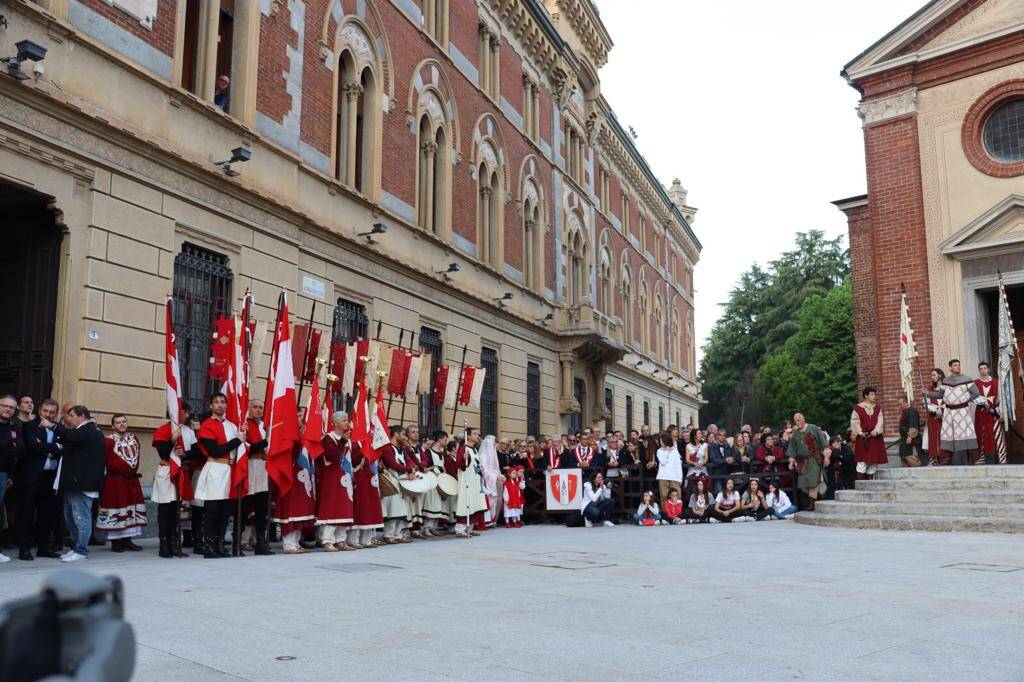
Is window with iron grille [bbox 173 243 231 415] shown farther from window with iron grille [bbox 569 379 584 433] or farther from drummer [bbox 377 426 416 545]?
window with iron grille [bbox 569 379 584 433]

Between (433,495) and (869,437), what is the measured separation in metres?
9.70

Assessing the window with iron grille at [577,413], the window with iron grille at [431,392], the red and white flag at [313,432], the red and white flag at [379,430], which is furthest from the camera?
the window with iron grille at [577,413]

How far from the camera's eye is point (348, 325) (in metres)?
19.0

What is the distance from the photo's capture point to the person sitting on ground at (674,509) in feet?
60.8

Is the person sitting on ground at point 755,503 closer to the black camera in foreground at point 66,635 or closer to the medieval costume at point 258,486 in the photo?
the medieval costume at point 258,486

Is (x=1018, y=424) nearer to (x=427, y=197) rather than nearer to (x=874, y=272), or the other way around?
(x=874, y=272)

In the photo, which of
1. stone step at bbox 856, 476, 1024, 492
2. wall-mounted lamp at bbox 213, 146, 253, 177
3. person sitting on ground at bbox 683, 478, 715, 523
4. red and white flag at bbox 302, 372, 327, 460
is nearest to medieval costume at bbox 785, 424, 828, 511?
stone step at bbox 856, 476, 1024, 492

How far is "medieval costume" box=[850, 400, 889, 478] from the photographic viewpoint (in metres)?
18.9

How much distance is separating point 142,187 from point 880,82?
18.3 metres

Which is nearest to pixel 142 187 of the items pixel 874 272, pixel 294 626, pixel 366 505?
pixel 366 505

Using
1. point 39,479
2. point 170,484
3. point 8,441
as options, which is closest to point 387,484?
point 170,484

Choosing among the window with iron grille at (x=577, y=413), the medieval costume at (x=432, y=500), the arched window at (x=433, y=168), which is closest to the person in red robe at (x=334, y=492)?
the medieval costume at (x=432, y=500)

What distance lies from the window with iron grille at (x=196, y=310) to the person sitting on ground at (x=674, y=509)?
943 cm

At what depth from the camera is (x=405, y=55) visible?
21.9 meters
